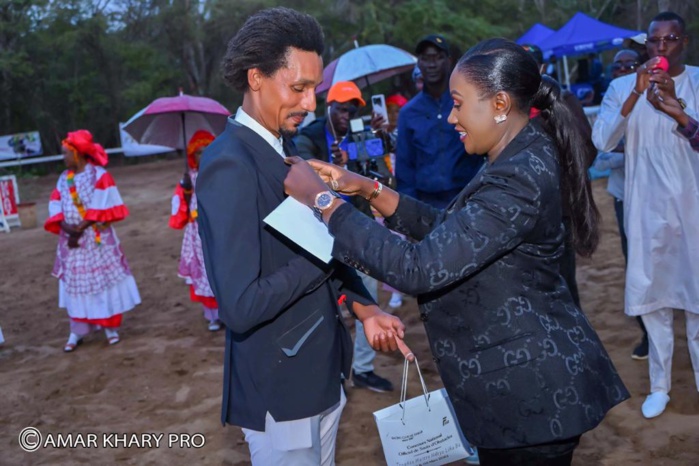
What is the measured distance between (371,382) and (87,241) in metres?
3.19

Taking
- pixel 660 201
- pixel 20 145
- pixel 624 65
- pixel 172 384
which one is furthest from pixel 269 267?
pixel 20 145

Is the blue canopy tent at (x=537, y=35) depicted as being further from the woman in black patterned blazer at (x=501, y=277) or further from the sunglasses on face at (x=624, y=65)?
the woman in black patterned blazer at (x=501, y=277)

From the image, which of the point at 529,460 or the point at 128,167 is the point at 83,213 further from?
the point at 128,167

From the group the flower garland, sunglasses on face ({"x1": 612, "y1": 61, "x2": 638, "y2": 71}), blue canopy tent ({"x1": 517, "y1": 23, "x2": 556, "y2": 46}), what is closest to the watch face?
sunglasses on face ({"x1": 612, "y1": 61, "x2": 638, "y2": 71})

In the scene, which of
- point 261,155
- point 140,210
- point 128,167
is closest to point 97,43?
point 128,167

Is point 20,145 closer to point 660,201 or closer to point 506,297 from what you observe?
point 660,201

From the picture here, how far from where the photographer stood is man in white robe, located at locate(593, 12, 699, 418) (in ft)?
12.9

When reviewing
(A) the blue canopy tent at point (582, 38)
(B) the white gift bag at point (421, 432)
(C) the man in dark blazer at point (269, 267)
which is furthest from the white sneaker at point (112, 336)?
(A) the blue canopy tent at point (582, 38)

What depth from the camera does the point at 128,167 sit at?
22.3m

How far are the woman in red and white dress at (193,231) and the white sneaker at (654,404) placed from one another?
13.0 feet

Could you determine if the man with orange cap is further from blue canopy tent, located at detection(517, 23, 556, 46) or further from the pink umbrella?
blue canopy tent, located at detection(517, 23, 556, 46)

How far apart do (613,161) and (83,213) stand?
455 cm

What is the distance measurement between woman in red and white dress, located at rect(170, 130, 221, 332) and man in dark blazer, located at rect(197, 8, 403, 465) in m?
4.57

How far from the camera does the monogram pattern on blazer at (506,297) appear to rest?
73.6 inches
